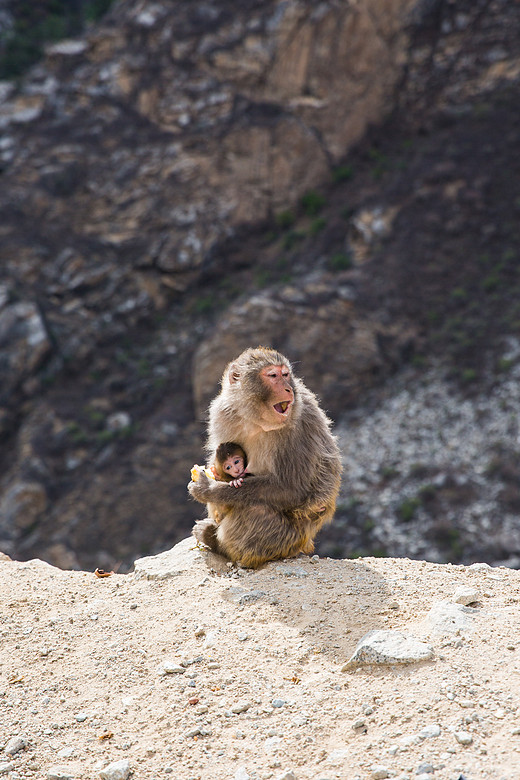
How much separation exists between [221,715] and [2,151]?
30933 millimetres

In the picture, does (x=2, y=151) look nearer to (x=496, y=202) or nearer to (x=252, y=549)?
(x=496, y=202)

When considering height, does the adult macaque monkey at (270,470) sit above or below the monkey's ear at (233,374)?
below

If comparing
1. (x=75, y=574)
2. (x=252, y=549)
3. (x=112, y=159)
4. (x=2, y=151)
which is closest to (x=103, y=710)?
(x=252, y=549)

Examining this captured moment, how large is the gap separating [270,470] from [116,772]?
85.0 inches

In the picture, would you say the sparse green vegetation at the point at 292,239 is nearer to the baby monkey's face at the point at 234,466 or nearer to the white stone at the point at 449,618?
the baby monkey's face at the point at 234,466

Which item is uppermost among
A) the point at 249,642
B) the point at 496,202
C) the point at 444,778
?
the point at 444,778

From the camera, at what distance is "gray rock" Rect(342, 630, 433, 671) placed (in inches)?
127

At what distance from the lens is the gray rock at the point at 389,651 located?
3.24m

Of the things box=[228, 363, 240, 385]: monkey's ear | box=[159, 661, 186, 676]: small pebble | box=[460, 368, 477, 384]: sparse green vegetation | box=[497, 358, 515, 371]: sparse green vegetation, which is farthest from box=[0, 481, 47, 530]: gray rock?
box=[159, 661, 186, 676]: small pebble

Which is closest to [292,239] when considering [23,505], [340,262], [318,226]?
[318,226]

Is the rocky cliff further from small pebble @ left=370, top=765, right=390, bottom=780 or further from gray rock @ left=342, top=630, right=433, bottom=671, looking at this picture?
small pebble @ left=370, top=765, right=390, bottom=780

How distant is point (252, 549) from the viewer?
→ 182 inches

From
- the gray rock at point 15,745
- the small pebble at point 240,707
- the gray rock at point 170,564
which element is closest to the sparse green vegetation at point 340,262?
the gray rock at point 170,564

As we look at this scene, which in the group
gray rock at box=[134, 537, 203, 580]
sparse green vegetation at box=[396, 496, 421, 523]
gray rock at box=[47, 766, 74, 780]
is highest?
gray rock at box=[47, 766, 74, 780]
